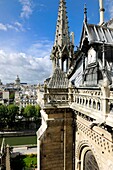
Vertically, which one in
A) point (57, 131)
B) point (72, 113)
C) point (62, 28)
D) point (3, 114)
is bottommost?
point (3, 114)

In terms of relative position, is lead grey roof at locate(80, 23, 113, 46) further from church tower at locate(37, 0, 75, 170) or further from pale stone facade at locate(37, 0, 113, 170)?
church tower at locate(37, 0, 75, 170)

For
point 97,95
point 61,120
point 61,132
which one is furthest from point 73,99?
point 97,95

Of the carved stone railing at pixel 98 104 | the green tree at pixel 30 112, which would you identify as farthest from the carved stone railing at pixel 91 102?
the green tree at pixel 30 112

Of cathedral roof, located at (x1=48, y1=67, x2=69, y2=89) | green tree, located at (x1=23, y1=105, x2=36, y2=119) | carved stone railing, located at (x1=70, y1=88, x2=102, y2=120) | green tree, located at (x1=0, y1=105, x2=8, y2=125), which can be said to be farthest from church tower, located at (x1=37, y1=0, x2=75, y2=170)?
green tree, located at (x1=23, y1=105, x2=36, y2=119)

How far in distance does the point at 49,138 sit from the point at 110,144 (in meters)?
5.44

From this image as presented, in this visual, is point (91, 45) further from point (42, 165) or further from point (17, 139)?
point (17, 139)

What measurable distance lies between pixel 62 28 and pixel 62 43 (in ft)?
5.50

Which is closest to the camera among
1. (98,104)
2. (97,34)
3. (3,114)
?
(98,104)

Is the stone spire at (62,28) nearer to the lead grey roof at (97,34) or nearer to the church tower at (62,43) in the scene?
the church tower at (62,43)

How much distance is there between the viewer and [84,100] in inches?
347

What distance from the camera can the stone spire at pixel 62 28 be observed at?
1612 centimetres

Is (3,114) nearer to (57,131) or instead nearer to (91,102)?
(57,131)

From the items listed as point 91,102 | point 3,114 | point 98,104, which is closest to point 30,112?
point 3,114

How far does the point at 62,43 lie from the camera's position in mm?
16000
